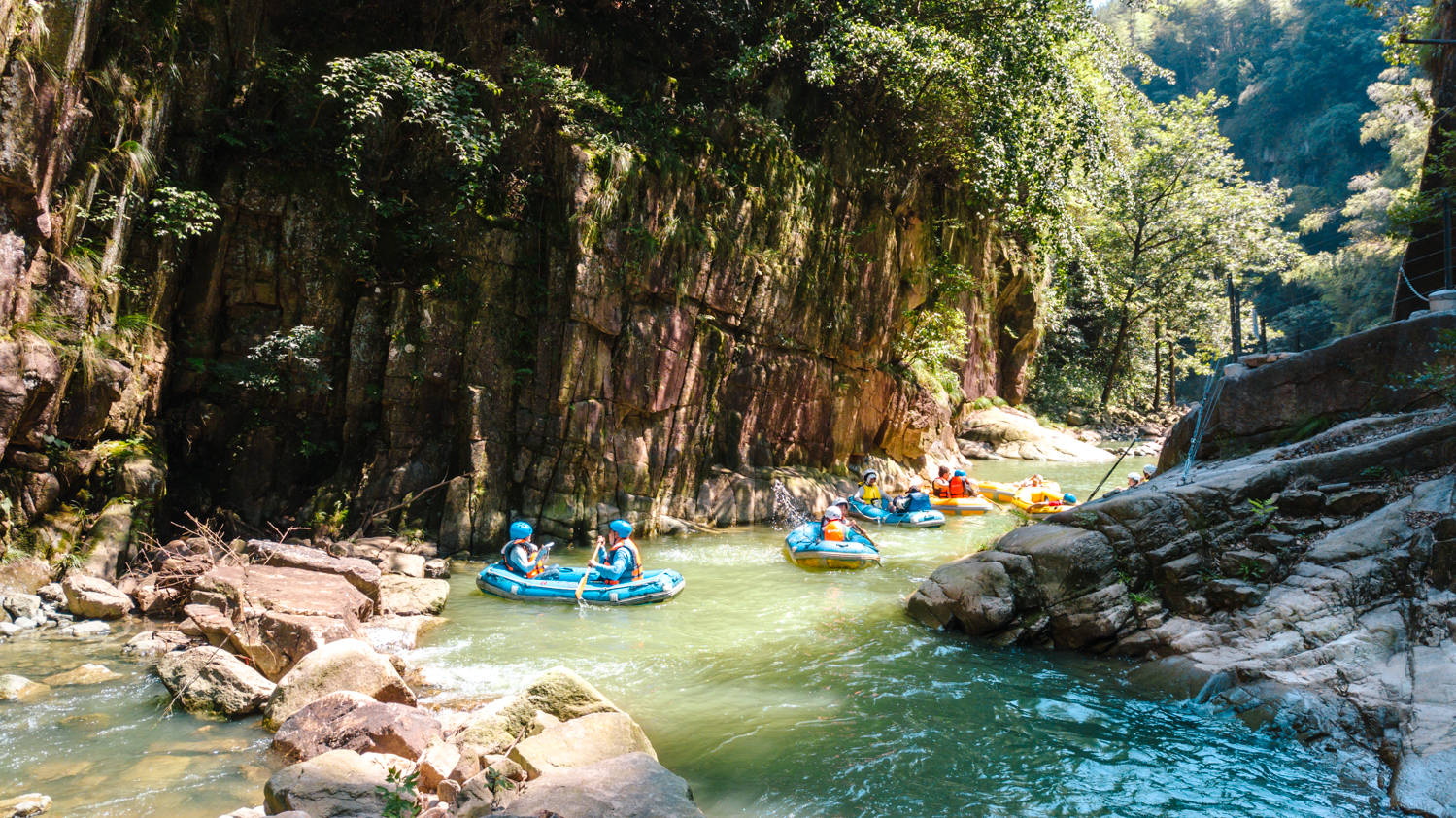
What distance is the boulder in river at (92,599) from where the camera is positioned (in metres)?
7.48

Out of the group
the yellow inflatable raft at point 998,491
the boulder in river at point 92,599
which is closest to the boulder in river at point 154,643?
the boulder in river at point 92,599

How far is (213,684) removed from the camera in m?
5.79

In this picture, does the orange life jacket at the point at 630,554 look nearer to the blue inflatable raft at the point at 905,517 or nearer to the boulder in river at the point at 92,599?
the boulder in river at the point at 92,599

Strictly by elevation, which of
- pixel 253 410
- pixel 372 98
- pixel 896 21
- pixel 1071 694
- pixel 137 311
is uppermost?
pixel 896 21

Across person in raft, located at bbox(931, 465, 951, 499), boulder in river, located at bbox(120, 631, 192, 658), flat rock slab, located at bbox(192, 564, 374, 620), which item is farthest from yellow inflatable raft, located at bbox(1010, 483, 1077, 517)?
boulder in river, located at bbox(120, 631, 192, 658)

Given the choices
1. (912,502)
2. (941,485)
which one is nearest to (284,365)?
(912,502)

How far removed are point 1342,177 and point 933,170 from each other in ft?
142

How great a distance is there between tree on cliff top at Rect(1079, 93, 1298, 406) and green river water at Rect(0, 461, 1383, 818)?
2272 centimetres

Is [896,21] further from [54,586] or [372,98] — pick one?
[54,586]

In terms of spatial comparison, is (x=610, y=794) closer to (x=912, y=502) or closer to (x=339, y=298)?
(x=339, y=298)

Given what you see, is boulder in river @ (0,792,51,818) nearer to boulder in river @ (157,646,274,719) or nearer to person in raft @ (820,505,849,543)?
boulder in river @ (157,646,274,719)

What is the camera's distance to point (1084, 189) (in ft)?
53.3

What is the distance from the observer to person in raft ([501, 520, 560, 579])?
32.0 feet

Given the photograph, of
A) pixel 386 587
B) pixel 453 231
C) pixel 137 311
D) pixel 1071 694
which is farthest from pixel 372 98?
pixel 1071 694
